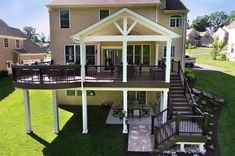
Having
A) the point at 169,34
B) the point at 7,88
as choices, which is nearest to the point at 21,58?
the point at 7,88

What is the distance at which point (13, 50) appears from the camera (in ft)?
109

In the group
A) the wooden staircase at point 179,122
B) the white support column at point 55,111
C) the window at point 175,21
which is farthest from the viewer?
the window at point 175,21

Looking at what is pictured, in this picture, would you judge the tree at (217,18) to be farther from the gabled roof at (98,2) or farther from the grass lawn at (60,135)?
the grass lawn at (60,135)

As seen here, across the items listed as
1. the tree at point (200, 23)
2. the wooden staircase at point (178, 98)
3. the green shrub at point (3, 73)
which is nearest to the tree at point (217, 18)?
the tree at point (200, 23)

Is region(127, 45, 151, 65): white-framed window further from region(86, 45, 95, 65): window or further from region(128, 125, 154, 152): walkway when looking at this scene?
region(128, 125, 154, 152): walkway

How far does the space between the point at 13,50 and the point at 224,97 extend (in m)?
31.8

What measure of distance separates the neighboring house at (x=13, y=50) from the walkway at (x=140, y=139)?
2283 cm

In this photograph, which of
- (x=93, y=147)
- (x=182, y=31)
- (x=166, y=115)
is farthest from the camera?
(x=182, y=31)

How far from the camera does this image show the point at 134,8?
16438mm

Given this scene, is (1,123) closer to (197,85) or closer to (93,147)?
(93,147)

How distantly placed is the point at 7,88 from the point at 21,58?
1205cm

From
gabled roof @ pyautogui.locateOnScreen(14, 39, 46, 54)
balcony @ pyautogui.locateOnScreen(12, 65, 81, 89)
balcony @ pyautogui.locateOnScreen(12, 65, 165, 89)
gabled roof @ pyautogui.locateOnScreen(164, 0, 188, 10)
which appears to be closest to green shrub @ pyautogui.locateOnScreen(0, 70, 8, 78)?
gabled roof @ pyautogui.locateOnScreen(14, 39, 46, 54)

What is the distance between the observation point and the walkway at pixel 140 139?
11156mm

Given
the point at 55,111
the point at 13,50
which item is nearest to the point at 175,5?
the point at 55,111
